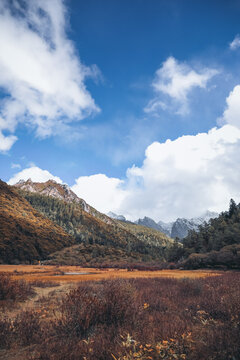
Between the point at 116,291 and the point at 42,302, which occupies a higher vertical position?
the point at 116,291

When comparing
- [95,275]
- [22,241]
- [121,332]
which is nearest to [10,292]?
[121,332]

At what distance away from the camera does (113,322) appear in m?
4.99

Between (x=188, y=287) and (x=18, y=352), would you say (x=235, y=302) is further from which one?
(x=18, y=352)

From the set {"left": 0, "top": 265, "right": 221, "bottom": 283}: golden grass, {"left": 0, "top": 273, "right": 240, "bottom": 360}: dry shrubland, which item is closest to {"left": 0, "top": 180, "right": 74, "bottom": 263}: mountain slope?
{"left": 0, "top": 265, "right": 221, "bottom": 283}: golden grass

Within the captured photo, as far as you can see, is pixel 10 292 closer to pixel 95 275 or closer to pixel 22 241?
pixel 95 275

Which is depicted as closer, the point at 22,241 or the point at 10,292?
the point at 10,292

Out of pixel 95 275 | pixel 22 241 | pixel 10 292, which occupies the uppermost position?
pixel 22 241

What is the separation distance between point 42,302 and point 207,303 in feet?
21.4

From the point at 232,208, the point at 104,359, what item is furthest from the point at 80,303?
the point at 232,208

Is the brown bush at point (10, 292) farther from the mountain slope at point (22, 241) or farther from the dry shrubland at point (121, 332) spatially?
the mountain slope at point (22, 241)

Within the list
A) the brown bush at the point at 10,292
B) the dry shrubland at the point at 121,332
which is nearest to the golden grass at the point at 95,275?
the brown bush at the point at 10,292

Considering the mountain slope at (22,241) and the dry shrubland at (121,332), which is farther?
the mountain slope at (22,241)

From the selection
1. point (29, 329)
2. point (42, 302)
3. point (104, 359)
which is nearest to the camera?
point (104, 359)

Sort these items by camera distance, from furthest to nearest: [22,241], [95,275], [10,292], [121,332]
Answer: [22,241]
[95,275]
[10,292]
[121,332]
